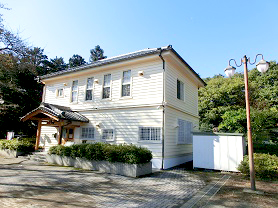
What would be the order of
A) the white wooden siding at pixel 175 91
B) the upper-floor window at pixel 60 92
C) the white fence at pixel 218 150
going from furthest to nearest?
the upper-floor window at pixel 60 92 < the white wooden siding at pixel 175 91 < the white fence at pixel 218 150

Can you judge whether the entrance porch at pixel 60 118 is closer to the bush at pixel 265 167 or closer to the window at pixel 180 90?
the window at pixel 180 90

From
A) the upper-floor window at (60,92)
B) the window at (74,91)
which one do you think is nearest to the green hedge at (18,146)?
the upper-floor window at (60,92)

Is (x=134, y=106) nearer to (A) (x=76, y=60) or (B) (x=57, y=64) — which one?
(B) (x=57, y=64)

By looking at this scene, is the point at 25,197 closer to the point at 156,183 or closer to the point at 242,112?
the point at 156,183

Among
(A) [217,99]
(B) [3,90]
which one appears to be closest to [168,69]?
(A) [217,99]

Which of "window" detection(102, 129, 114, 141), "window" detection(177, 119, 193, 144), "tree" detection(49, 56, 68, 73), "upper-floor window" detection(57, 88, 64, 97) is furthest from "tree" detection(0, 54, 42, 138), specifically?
"window" detection(177, 119, 193, 144)

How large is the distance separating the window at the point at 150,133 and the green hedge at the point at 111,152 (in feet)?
4.97

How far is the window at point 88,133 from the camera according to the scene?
43.0ft

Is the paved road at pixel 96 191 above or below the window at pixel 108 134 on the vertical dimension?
below

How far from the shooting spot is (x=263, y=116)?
14.3 m

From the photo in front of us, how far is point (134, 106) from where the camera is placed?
11633 millimetres

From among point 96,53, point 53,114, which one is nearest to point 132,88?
point 53,114

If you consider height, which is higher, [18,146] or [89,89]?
[89,89]

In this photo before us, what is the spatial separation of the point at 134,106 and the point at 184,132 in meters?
4.03
